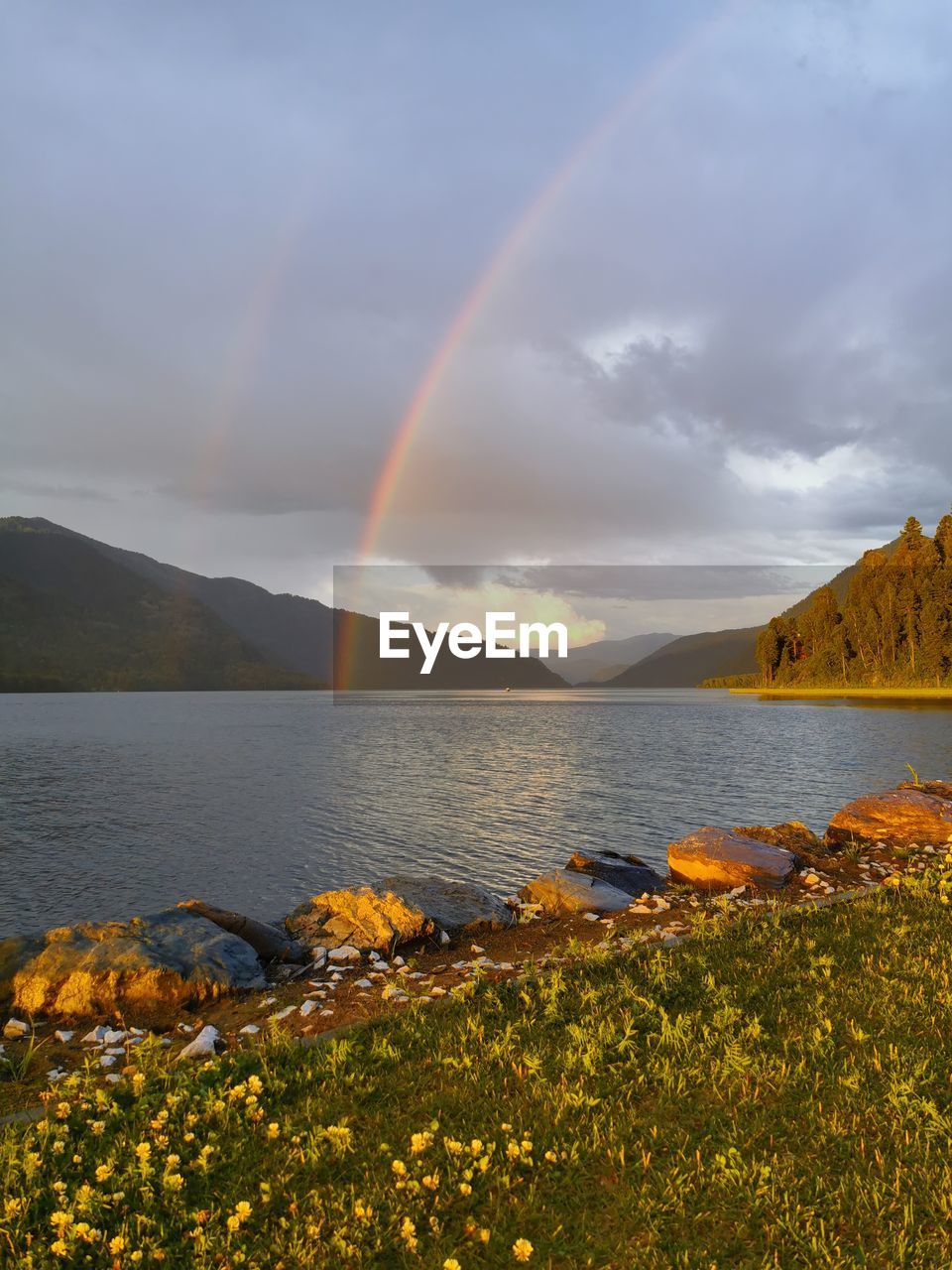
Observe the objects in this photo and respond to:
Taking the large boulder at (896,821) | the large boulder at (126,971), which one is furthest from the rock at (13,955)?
the large boulder at (896,821)

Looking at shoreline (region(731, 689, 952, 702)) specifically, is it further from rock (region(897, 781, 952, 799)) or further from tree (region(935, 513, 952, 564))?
rock (region(897, 781, 952, 799))

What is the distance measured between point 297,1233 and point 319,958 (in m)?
9.07

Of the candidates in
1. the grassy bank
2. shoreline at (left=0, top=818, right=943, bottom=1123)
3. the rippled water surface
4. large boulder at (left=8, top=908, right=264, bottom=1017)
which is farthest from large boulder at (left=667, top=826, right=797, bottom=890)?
the grassy bank

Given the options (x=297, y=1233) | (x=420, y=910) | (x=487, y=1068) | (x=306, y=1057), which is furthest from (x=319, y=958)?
(x=297, y=1233)

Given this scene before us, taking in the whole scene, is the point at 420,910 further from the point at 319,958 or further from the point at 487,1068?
the point at 487,1068

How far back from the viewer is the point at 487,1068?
798cm

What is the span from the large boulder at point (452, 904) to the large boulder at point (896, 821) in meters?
12.3

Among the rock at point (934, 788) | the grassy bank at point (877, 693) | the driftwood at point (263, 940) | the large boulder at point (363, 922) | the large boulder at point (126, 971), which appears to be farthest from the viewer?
the grassy bank at point (877, 693)

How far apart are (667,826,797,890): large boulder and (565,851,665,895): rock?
3.15 feet

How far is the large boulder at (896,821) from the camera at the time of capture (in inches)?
894

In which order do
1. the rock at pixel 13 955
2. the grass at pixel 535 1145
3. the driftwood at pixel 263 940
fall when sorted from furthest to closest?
the driftwood at pixel 263 940
the rock at pixel 13 955
the grass at pixel 535 1145

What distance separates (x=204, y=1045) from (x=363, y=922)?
21.2 ft

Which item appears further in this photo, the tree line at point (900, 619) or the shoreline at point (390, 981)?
the tree line at point (900, 619)

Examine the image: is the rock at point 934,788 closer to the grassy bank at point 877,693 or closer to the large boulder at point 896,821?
the large boulder at point 896,821
